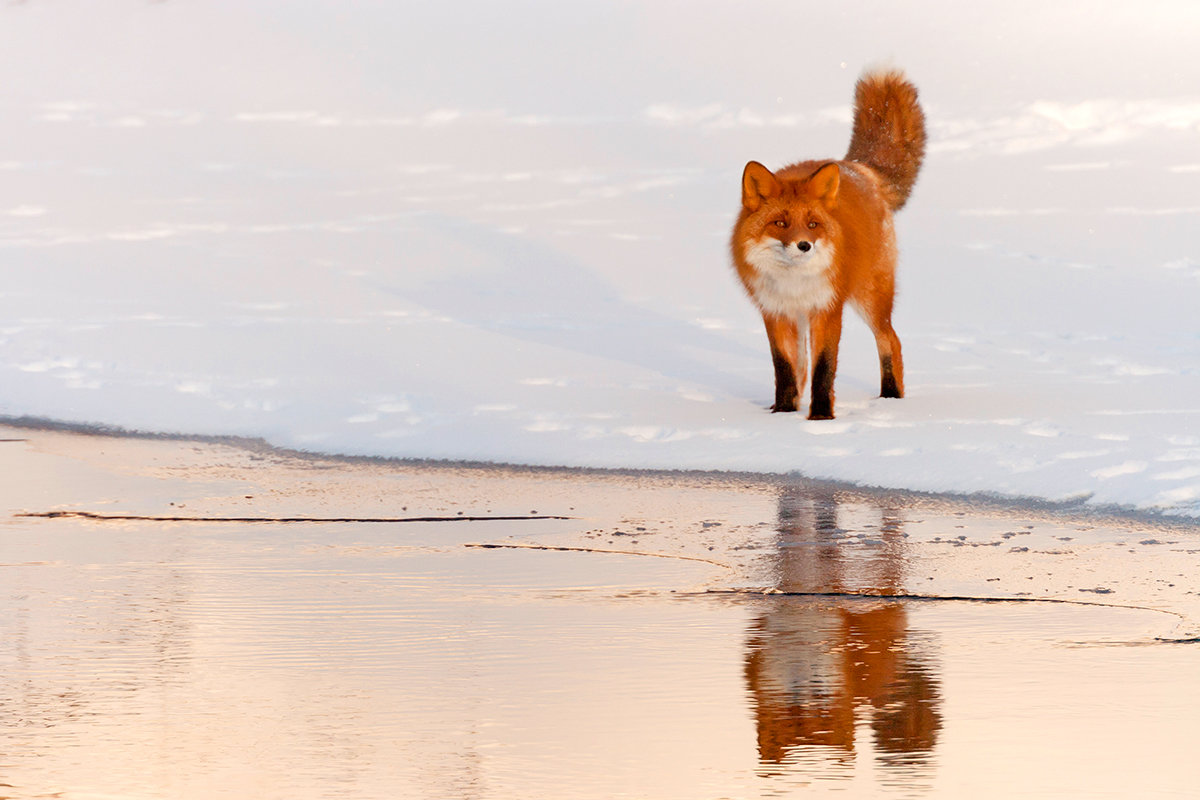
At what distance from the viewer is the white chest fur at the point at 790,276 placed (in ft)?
37.2

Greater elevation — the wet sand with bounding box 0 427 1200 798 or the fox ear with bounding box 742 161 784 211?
the fox ear with bounding box 742 161 784 211

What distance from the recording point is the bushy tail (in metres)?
13.3

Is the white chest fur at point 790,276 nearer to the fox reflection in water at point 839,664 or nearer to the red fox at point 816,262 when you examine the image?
the red fox at point 816,262

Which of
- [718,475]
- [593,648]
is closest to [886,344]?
[718,475]

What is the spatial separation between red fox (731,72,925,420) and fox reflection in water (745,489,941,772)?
430cm

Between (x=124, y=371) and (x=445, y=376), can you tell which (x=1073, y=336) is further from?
(x=124, y=371)

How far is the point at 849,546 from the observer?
23.5 feet

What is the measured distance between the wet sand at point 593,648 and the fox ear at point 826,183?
10.5 ft

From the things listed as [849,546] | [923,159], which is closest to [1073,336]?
[923,159]

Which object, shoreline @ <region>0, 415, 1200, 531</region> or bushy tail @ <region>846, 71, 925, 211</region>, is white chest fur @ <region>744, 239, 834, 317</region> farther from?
shoreline @ <region>0, 415, 1200, 531</region>

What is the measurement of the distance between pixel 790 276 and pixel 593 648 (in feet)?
21.5

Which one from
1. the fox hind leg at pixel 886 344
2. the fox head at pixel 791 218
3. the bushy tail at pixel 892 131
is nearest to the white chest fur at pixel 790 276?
the fox head at pixel 791 218

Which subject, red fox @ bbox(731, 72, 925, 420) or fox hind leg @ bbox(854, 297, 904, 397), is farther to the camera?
fox hind leg @ bbox(854, 297, 904, 397)

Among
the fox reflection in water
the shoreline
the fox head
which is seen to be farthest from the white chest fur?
the fox reflection in water
